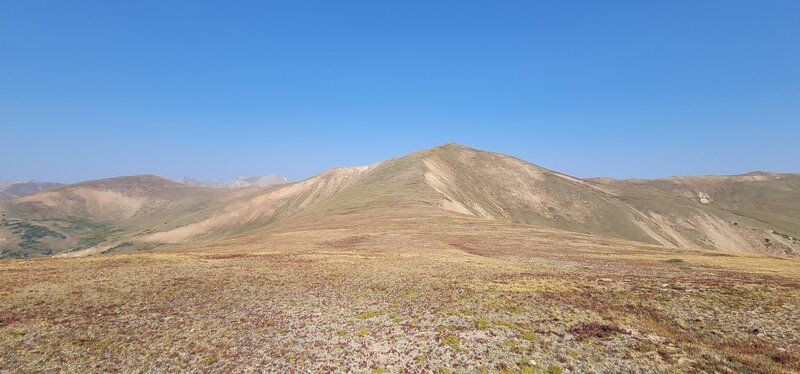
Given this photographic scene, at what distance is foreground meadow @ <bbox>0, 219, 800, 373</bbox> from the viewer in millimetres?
16734

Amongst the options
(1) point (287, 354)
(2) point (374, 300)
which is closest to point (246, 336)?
(1) point (287, 354)

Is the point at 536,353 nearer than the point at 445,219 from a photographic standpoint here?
Yes

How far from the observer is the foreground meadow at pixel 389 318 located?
16.7 m

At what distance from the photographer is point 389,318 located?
73.1 feet

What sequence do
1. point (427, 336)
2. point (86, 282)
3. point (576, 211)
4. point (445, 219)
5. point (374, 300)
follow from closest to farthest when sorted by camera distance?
point (427, 336)
point (374, 300)
point (86, 282)
point (445, 219)
point (576, 211)

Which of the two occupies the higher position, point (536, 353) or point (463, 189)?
point (463, 189)

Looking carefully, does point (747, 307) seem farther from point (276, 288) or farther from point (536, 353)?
point (276, 288)

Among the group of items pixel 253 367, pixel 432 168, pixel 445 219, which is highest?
pixel 432 168

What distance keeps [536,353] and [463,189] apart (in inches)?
6187

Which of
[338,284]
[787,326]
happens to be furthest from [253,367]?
[787,326]

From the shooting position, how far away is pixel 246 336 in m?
19.6

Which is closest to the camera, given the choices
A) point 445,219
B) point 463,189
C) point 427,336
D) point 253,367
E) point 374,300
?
point 253,367

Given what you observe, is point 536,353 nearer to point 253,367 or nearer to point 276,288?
point 253,367

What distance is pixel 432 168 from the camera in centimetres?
18325
